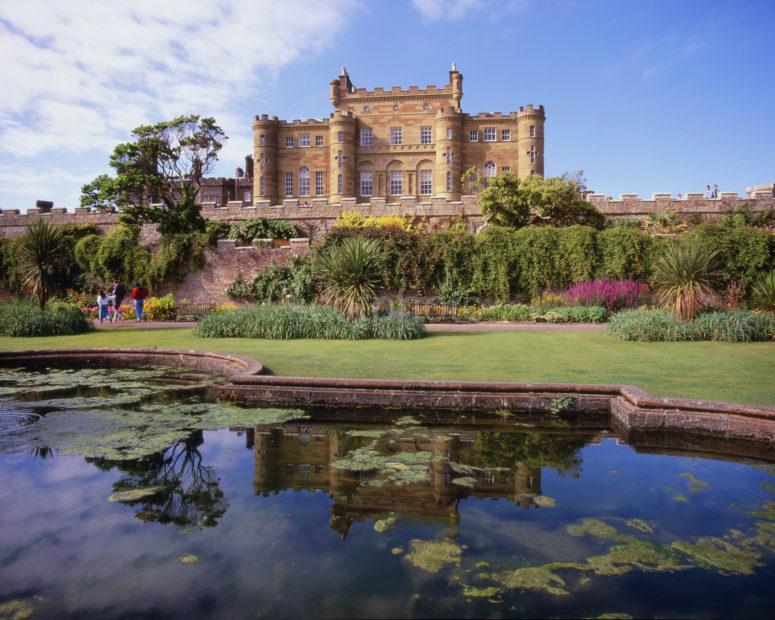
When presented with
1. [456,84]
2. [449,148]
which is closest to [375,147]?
[449,148]

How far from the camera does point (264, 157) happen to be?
4319 centimetres

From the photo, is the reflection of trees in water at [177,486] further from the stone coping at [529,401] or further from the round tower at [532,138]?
the round tower at [532,138]

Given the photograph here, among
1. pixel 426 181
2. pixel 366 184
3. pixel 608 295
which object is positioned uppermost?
pixel 426 181

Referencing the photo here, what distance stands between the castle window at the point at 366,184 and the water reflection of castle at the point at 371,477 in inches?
1517

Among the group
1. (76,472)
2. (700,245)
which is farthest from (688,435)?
(700,245)

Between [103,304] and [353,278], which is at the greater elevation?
[353,278]

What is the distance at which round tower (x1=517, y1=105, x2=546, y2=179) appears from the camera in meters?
40.1

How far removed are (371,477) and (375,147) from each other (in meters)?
40.8

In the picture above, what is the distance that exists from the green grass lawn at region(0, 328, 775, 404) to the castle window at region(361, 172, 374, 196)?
3124 centimetres

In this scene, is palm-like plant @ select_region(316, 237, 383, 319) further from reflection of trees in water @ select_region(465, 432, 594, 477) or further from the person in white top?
the person in white top

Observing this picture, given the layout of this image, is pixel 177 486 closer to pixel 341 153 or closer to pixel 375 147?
pixel 341 153

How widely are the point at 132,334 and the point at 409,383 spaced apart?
417 inches

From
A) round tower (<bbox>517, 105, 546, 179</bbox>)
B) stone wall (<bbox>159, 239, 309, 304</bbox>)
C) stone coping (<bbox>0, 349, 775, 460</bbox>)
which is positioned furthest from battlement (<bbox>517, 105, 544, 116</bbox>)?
stone coping (<bbox>0, 349, 775, 460</bbox>)

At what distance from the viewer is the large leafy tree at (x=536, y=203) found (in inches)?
964
